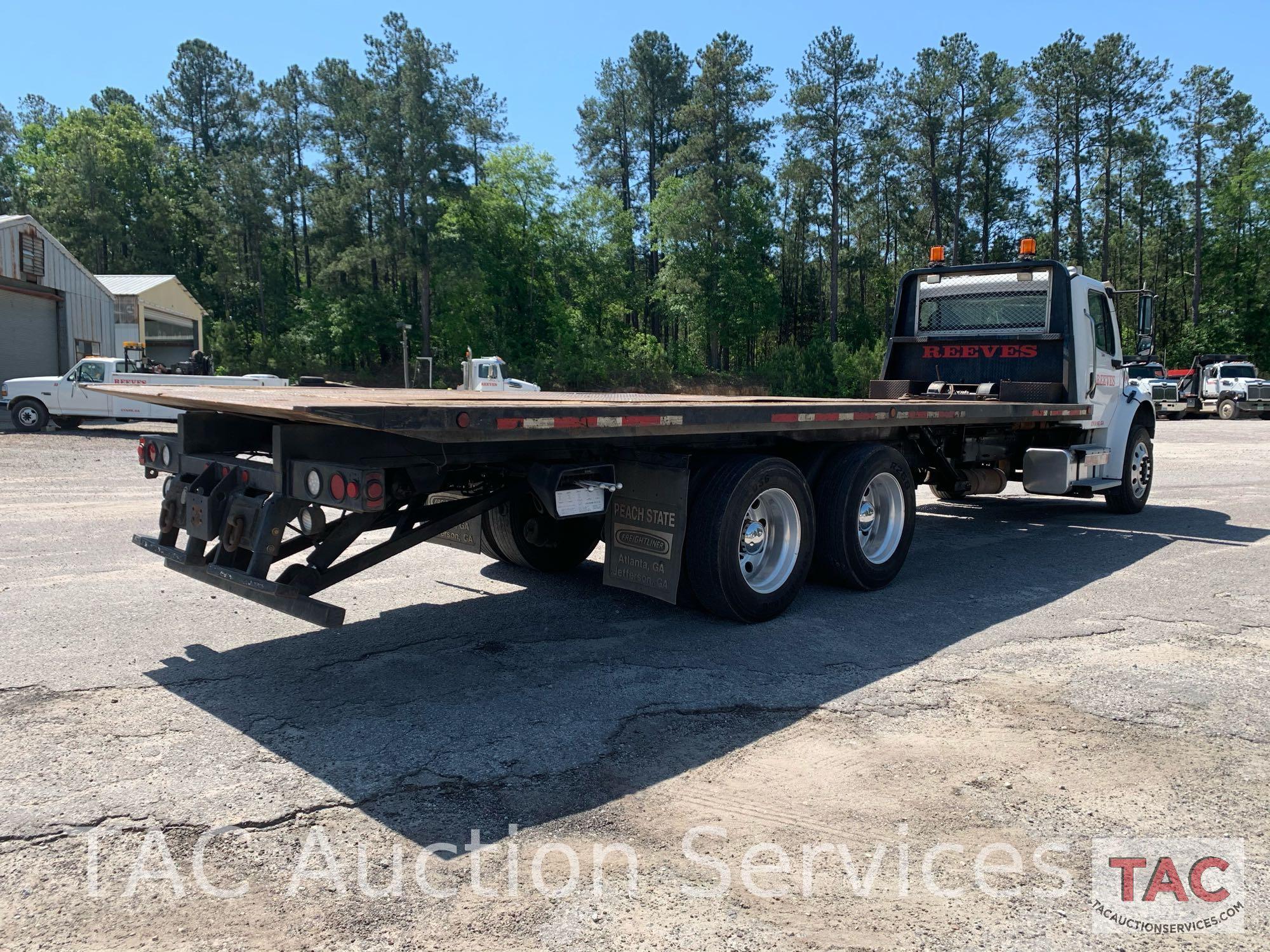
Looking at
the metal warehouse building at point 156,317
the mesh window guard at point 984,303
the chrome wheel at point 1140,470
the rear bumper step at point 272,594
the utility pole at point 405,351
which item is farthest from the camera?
the utility pole at point 405,351

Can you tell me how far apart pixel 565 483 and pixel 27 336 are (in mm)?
30625

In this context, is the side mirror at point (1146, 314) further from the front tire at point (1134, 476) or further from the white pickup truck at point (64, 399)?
the white pickup truck at point (64, 399)

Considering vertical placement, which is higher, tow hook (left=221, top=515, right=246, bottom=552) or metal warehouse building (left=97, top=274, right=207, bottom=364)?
metal warehouse building (left=97, top=274, right=207, bottom=364)

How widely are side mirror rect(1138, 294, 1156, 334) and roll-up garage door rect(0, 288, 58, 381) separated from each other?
29868mm

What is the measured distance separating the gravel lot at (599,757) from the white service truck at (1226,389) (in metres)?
33.4

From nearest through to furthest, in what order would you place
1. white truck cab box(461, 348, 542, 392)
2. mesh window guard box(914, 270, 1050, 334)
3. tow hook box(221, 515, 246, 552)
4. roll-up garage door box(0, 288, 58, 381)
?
tow hook box(221, 515, 246, 552)
mesh window guard box(914, 270, 1050, 334)
white truck cab box(461, 348, 542, 392)
roll-up garage door box(0, 288, 58, 381)

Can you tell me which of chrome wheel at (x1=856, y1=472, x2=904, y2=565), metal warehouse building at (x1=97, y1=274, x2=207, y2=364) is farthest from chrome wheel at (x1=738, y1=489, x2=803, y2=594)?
metal warehouse building at (x1=97, y1=274, x2=207, y2=364)

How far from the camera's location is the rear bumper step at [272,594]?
444cm

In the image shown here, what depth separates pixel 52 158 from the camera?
65.8m

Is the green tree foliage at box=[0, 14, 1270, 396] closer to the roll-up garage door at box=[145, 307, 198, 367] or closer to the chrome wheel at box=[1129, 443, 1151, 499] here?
the roll-up garage door at box=[145, 307, 198, 367]

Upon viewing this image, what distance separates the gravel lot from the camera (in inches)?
115

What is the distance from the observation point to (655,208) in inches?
2290

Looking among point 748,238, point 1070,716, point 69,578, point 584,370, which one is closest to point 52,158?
point 584,370

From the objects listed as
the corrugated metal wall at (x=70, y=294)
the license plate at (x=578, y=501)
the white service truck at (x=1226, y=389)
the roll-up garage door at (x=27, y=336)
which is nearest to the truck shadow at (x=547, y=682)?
the license plate at (x=578, y=501)
